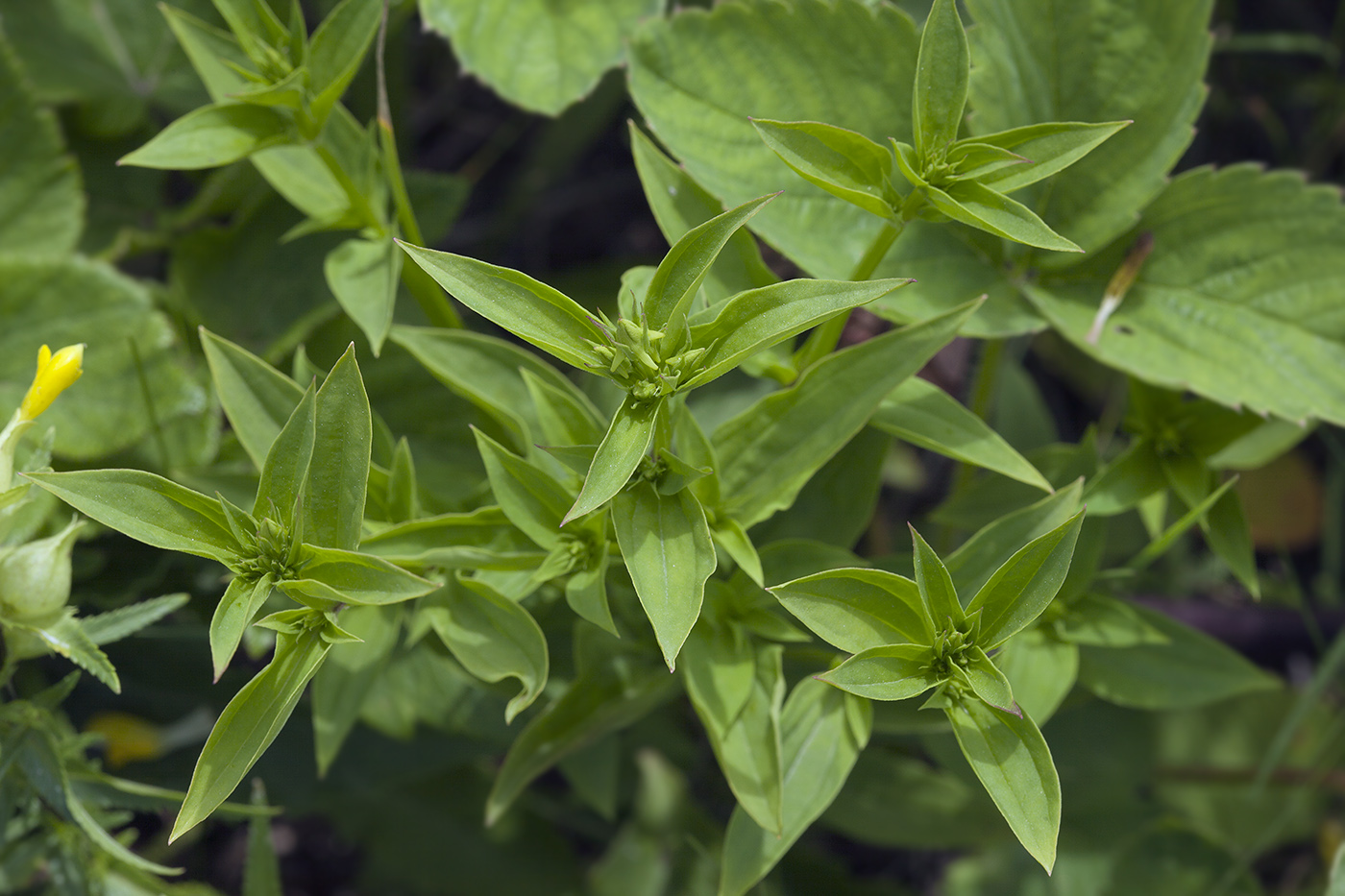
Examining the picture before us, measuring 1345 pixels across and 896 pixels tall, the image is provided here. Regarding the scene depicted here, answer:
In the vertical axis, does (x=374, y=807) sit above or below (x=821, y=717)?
below

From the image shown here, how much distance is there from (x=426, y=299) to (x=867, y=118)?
0.70 metres

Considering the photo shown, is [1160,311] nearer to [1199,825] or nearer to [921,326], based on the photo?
[921,326]

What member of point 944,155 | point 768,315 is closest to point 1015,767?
point 768,315

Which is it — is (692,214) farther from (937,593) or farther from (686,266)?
(937,593)

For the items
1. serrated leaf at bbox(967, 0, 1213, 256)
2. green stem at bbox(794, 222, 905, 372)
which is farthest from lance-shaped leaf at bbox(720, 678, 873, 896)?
serrated leaf at bbox(967, 0, 1213, 256)

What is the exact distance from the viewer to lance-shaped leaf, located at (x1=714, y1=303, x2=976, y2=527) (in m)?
1.13

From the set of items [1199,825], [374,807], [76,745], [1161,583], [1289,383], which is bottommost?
[374,807]

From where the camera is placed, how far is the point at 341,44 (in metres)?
1.20

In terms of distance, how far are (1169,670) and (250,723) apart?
1.22m

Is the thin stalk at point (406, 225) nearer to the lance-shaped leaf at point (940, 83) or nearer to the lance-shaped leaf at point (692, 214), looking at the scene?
the lance-shaped leaf at point (692, 214)

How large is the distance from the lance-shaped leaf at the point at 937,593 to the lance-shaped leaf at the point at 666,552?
0.71 ft

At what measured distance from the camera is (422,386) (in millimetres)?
1678

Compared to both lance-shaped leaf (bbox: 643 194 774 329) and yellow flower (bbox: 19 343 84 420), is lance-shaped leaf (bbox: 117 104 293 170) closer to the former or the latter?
yellow flower (bbox: 19 343 84 420)

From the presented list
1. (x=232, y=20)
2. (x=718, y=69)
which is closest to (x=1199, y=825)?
(x=718, y=69)
